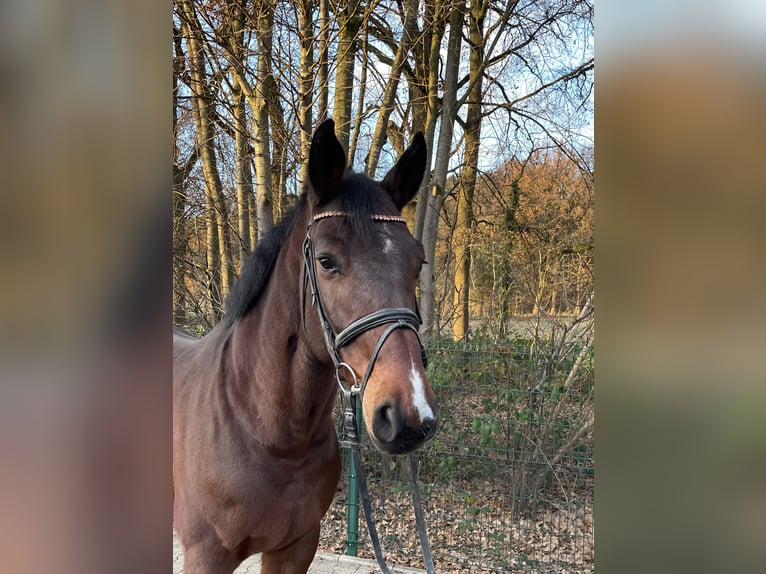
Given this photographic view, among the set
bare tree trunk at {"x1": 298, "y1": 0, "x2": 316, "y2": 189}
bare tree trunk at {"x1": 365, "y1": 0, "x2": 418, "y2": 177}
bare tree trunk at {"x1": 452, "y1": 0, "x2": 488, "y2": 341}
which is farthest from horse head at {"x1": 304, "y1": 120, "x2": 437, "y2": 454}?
bare tree trunk at {"x1": 452, "y1": 0, "x2": 488, "y2": 341}

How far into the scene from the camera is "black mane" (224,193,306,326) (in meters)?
2.03

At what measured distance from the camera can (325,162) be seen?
5.80 ft

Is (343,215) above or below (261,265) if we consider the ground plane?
above

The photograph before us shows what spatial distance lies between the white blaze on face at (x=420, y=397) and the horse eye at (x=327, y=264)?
1.41 feet

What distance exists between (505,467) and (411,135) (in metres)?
3.83

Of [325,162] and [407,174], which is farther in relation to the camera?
[407,174]

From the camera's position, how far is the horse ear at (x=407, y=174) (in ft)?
6.39

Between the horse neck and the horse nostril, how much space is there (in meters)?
0.42

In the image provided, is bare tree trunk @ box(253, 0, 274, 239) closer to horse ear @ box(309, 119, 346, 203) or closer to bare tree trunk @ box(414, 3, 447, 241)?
bare tree trunk @ box(414, 3, 447, 241)

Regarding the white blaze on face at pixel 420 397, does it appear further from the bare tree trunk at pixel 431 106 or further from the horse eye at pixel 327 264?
the bare tree trunk at pixel 431 106

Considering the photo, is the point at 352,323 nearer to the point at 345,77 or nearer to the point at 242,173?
the point at 345,77

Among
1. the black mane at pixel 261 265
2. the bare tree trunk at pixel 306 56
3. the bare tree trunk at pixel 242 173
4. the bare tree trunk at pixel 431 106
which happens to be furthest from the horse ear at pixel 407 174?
the bare tree trunk at pixel 431 106
